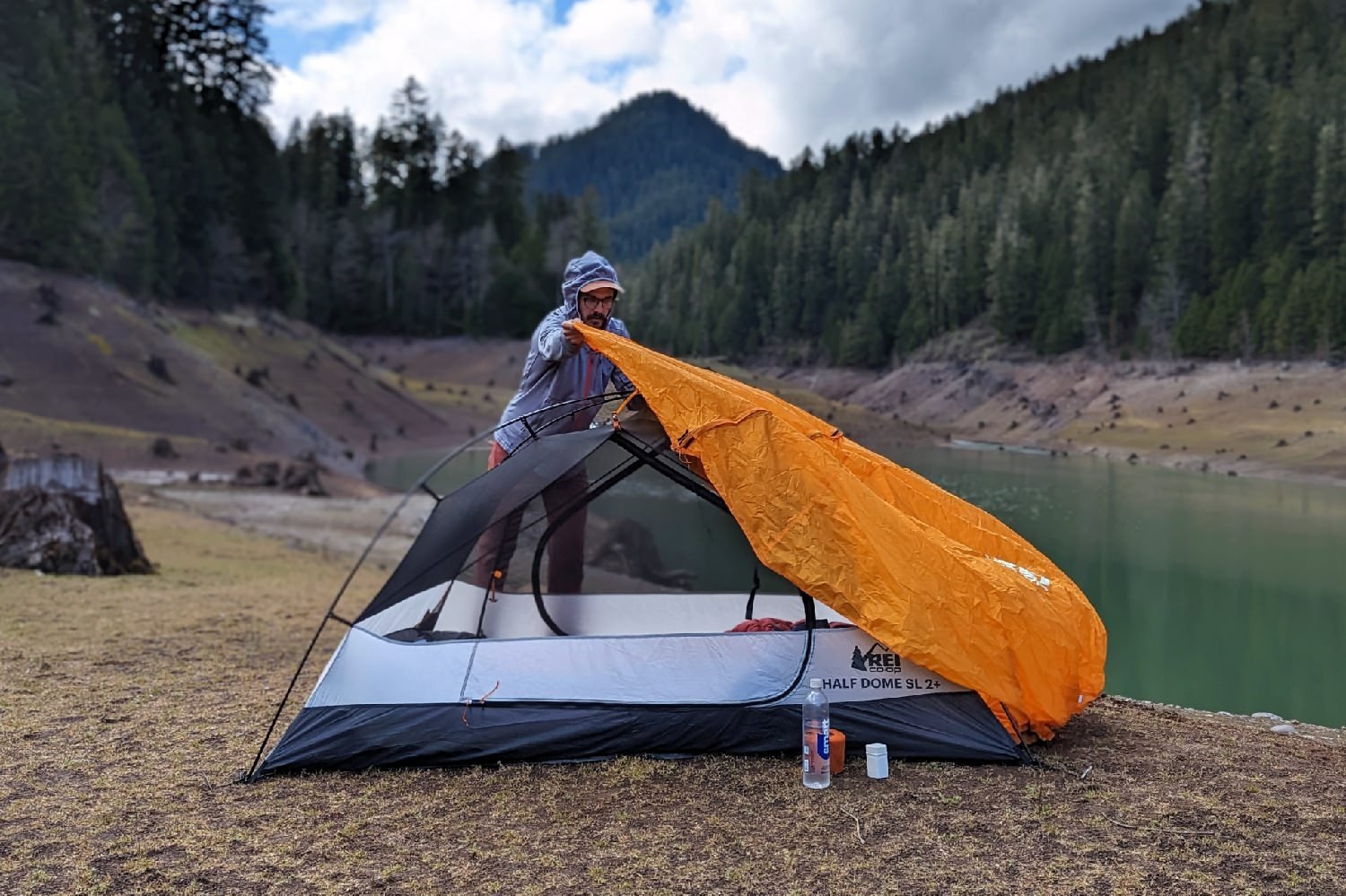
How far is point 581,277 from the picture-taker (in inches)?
234

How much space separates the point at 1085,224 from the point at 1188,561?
163 feet

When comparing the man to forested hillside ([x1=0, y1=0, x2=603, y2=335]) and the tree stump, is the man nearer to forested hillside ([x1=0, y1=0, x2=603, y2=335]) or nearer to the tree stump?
the tree stump

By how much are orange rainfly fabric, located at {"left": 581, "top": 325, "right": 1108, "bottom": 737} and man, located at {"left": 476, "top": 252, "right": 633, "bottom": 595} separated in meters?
0.53

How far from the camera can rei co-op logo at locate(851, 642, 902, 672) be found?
16.5ft

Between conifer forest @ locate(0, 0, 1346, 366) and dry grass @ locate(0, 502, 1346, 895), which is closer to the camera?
dry grass @ locate(0, 502, 1346, 895)

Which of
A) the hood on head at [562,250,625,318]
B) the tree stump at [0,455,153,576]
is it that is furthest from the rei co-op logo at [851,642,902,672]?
the tree stump at [0,455,153,576]

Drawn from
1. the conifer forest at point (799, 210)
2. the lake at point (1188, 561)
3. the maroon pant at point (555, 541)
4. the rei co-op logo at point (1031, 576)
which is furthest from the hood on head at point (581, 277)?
the conifer forest at point (799, 210)

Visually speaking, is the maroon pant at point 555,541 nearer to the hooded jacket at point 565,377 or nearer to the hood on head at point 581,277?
the hooded jacket at point 565,377

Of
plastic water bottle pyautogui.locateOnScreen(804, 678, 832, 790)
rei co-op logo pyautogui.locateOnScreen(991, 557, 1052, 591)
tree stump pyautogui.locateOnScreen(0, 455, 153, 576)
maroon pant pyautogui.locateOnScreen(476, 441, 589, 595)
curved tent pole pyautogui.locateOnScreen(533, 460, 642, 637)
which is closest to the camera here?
plastic water bottle pyautogui.locateOnScreen(804, 678, 832, 790)

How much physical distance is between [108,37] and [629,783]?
64.8 metres

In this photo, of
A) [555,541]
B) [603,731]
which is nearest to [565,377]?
[555,541]

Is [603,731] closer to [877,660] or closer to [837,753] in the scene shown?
[837,753]

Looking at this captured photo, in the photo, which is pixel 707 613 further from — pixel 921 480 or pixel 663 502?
pixel 921 480

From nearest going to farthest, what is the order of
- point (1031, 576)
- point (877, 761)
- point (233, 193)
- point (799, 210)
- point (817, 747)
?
point (817, 747) → point (877, 761) → point (1031, 576) → point (233, 193) → point (799, 210)
